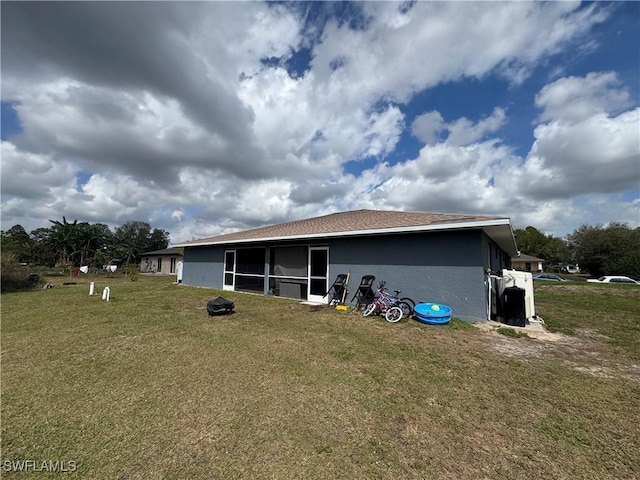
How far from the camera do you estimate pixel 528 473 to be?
200cm

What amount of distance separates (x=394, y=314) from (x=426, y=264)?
1.64m

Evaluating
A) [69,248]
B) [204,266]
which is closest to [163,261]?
[69,248]

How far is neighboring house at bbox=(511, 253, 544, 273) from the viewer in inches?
1414

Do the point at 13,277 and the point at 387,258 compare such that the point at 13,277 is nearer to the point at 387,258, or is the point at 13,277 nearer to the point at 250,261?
the point at 250,261

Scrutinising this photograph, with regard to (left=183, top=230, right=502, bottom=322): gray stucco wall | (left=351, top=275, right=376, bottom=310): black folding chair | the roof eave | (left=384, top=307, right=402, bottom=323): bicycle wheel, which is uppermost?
the roof eave

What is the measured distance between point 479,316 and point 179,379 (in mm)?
6233

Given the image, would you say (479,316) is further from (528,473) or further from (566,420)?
(528,473)

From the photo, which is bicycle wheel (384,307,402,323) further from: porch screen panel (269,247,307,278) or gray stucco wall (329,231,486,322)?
porch screen panel (269,247,307,278)

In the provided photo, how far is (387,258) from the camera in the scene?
26.1 feet

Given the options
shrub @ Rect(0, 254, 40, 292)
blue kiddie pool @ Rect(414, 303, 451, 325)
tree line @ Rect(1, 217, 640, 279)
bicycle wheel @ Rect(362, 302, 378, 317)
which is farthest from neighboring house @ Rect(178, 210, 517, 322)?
tree line @ Rect(1, 217, 640, 279)

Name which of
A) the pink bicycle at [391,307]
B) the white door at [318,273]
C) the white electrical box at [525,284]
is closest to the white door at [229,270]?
the white door at [318,273]

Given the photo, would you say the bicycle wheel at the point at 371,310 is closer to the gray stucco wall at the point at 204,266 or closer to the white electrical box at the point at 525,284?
the white electrical box at the point at 525,284

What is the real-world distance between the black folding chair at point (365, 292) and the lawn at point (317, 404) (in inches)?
93.8

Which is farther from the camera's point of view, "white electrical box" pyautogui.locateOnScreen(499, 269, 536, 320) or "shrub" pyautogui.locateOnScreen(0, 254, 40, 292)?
"shrub" pyautogui.locateOnScreen(0, 254, 40, 292)
